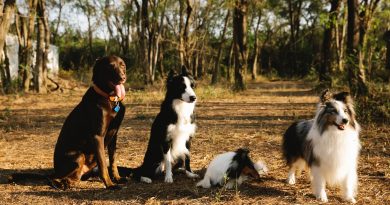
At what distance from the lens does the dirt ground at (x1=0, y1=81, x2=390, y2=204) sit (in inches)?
185

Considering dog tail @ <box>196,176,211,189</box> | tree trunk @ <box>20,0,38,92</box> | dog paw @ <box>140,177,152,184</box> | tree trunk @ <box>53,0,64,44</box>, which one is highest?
tree trunk @ <box>53,0,64,44</box>

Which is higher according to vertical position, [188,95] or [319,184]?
[188,95]

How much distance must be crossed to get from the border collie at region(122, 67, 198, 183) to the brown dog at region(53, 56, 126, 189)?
1.86 ft

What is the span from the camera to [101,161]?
4.97 metres

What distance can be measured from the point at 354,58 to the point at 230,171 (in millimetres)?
8204

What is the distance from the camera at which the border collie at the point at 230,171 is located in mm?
5031

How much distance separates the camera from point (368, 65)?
14.5 m

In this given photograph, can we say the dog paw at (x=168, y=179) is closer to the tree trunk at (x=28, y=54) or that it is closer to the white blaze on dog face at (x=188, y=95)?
the white blaze on dog face at (x=188, y=95)

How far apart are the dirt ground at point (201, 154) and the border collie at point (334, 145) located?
0.75 feet

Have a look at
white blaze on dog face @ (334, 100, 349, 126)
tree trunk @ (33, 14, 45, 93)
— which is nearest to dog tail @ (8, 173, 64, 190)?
white blaze on dog face @ (334, 100, 349, 126)

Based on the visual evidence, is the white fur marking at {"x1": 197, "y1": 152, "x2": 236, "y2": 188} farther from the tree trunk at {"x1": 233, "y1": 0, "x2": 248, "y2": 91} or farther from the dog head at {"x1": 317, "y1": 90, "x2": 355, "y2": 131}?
the tree trunk at {"x1": 233, "y1": 0, "x2": 248, "y2": 91}

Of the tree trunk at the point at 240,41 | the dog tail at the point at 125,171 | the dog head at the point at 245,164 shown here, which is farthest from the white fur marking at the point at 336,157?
the tree trunk at the point at 240,41

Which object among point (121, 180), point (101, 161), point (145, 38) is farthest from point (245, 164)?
point (145, 38)

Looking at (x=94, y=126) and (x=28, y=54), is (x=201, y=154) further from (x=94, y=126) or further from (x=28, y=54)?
(x=28, y=54)
